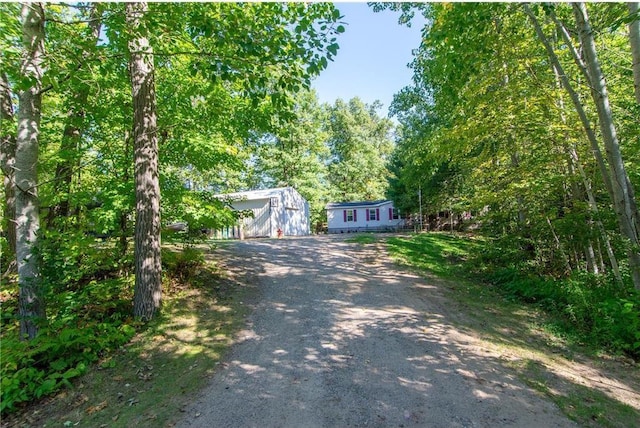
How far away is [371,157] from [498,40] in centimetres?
3040

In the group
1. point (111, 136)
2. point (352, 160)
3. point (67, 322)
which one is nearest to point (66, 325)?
point (67, 322)

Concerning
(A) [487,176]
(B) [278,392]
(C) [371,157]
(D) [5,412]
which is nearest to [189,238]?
(D) [5,412]

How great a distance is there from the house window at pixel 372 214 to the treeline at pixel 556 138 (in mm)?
18586

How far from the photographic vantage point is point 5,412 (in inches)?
137

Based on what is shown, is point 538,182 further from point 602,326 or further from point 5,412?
point 5,412

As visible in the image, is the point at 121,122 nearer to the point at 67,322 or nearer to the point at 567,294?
the point at 67,322

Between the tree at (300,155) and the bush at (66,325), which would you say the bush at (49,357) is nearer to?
the bush at (66,325)

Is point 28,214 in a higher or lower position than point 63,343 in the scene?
higher

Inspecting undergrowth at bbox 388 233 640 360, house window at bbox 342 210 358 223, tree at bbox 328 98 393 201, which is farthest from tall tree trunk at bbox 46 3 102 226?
tree at bbox 328 98 393 201

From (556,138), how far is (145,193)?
7.72 m

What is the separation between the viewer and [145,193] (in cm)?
558

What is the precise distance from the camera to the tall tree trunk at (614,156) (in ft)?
16.3

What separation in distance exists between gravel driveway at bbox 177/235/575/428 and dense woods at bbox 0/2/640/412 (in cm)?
195

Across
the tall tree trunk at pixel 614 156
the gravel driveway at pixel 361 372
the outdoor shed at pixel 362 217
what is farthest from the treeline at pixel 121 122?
the outdoor shed at pixel 362 217
